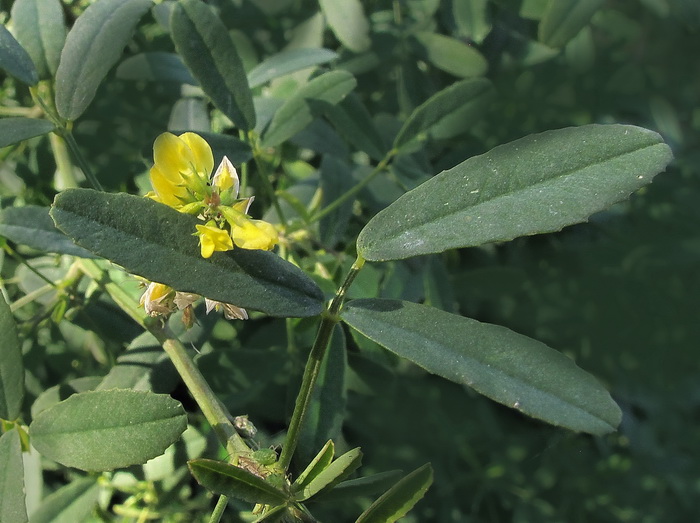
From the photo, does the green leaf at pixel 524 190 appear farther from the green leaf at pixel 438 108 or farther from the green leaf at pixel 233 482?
the green leaf at pixel 438 108

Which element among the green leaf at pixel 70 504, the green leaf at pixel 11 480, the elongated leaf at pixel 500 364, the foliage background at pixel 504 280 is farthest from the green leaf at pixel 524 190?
the green leaf at pixel 70 504

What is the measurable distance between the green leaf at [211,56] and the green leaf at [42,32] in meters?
0.16

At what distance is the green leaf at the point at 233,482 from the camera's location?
0.53m

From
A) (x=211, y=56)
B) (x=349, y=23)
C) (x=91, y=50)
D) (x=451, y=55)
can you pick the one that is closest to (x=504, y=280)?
(x=451, y=55)

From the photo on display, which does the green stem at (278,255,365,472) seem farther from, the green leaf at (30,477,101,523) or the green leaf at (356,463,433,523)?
the green leaf at (30,477,101,523)

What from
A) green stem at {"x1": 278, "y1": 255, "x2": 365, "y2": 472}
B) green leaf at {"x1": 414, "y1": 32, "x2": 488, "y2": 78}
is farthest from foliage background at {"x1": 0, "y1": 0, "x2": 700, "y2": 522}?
green stem at {"x1": 278, "y1": 255, "x2": 365, "y2": 472}

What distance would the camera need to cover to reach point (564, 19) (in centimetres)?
109

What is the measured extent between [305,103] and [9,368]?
0.48 m

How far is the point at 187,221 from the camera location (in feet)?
1.93

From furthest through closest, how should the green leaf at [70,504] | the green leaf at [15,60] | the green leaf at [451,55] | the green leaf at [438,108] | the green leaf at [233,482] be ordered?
the green leaf at [451,55], the green leaf at [438,108], the green leaf at [70,504], the green leaf at [15,60], the green leaf at [233,482]

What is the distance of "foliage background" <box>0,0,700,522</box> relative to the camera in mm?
1068

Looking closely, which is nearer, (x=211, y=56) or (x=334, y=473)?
(x=334, y=473)

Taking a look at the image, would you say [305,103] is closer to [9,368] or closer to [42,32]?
[42,32]

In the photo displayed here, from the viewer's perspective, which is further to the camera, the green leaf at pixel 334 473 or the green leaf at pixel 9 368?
the green leaf at pixel 9 368
